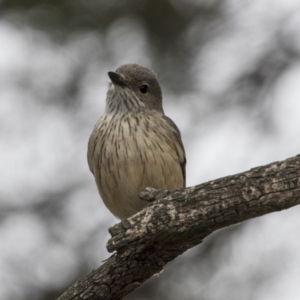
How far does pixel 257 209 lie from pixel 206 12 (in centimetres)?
461

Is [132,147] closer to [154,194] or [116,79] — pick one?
[116,79]

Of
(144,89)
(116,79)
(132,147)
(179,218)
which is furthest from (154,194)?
(144,89)

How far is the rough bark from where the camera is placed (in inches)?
201

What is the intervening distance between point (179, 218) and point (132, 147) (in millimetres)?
1592

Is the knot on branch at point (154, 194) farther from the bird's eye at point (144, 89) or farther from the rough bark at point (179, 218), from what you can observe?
the bird's eye at point (144, 89)

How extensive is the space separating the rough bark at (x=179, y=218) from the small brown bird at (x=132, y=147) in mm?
1139

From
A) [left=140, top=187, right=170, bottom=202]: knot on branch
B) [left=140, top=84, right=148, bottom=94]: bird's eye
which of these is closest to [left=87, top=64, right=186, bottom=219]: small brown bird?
[left=140, top=84, right=148, bottom=94]: bird's eye

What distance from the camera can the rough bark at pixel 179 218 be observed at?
5098mm

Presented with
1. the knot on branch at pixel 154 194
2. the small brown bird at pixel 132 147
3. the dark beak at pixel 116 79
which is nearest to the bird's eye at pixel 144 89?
the small brown bird at pixel 132 147

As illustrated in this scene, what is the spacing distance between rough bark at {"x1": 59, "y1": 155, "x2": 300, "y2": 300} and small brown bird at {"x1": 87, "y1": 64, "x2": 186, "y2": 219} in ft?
3.74

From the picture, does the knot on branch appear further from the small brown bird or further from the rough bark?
the small brown bird

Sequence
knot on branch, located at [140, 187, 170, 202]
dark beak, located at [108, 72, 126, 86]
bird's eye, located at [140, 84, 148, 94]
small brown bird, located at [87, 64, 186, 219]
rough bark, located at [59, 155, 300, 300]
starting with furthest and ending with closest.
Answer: bird's eye, located at [140, 84, 148, 94], dark beak, located at [108, 72, 126, 86], small brown bird, located at [87, 64, 186, 219], knot on branch, located at [140, 187, 170, 202], rough bark, located at [59, 155, 300, 300]

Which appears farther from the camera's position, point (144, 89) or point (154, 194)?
point (144, 89)

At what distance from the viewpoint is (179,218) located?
5297 mm
